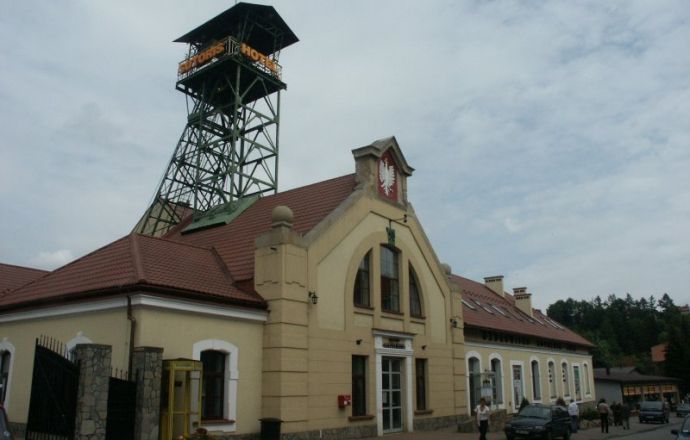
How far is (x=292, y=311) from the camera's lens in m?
18.8

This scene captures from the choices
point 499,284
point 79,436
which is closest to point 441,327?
point 79,436

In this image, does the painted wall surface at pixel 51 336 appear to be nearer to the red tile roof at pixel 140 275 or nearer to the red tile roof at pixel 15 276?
the red tile roof at pixel 140 275

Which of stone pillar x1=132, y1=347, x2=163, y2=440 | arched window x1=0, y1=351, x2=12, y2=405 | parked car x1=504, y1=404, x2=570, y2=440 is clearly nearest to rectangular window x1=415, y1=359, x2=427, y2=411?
parked car x1=504, y1=404, x2=570, y2=440

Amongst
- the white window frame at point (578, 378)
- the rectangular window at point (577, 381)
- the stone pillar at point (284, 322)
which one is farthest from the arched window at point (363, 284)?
the rectangular window at point (577, 381)

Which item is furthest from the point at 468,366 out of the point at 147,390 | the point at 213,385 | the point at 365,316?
the point at 147,390

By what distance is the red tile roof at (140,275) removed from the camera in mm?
16391

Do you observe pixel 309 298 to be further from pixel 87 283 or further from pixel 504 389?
pixel 504 389

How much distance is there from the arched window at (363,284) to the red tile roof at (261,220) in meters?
2.36

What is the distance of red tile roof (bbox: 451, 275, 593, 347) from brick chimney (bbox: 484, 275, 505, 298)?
0.56m

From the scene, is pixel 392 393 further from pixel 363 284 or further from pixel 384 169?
pixel 384 169

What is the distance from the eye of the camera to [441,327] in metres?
26.6

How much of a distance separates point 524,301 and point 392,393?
23972 millimetres

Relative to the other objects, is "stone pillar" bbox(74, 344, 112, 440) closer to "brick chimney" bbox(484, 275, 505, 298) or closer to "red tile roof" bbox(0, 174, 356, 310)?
"red tile roof" bbox(0, 174, 356, 310)

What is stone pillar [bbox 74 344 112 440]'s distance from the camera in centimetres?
1330
